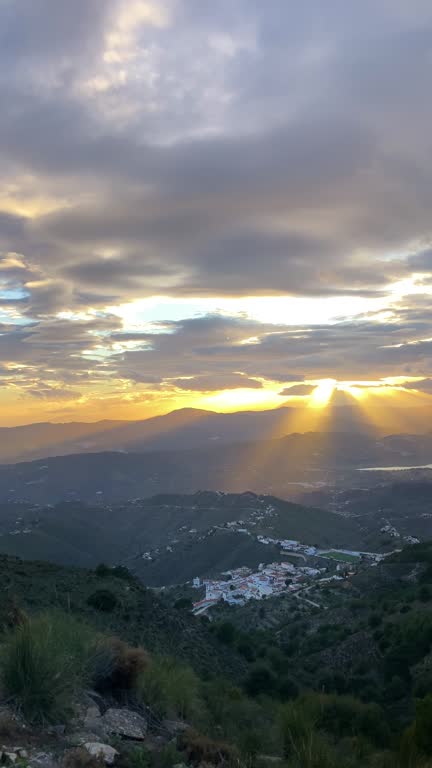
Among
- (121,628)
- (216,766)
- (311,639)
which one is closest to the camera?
(216,766)

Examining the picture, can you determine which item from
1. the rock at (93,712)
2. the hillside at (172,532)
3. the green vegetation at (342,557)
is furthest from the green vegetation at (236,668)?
the hillside at (172,532)

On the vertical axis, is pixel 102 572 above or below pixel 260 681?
above

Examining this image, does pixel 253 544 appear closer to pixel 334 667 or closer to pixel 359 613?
pixel 359 613

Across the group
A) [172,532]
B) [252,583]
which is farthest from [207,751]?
[172,532]

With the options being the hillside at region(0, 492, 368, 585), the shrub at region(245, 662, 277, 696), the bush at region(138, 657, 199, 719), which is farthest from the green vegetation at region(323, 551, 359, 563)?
the bush at region(138, 657, 199, 719)

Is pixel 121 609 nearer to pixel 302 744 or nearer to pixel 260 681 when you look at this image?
pixel 260 681

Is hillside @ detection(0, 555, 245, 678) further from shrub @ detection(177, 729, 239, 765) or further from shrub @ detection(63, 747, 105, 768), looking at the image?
shrub @ detection(63, 747, 105, 768)

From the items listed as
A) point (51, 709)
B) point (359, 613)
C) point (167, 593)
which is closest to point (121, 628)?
point (51, 709)
